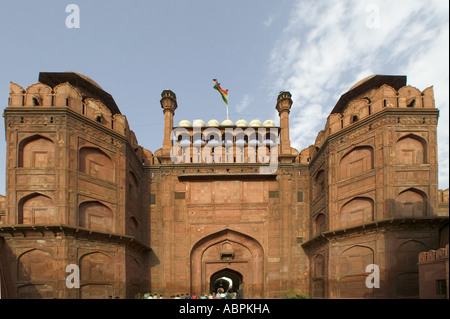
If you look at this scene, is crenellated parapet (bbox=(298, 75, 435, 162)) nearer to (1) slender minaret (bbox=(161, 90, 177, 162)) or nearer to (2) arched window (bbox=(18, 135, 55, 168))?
(1) slender minaret (bbox=(161, 90, 177, 162))

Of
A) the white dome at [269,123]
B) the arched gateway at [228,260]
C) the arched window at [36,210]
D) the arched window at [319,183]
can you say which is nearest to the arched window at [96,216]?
the arched window at [36,210]

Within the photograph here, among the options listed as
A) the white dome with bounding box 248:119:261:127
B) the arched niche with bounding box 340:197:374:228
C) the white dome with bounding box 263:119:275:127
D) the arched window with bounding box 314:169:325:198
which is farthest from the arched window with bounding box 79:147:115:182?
the arched niche with bounding box 340:197:374:228

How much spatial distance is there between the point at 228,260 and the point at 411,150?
1335cm

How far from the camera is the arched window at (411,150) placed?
18188 mm

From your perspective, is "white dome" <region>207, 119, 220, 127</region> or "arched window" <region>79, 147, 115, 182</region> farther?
"white dome" <region>207, 119, 220, 127</region>

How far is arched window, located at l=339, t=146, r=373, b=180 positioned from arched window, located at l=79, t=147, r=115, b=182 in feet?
43.2

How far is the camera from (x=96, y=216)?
19.1m

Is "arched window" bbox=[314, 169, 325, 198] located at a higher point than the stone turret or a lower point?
lower

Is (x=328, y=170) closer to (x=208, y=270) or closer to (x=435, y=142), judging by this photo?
(x=435, y=142)

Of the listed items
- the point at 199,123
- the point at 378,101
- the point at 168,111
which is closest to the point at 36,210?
the point at 168,111

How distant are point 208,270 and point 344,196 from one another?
10.7 metres

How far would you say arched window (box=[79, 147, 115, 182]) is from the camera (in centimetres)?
1908

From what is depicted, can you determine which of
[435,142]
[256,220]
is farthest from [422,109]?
[256,220]

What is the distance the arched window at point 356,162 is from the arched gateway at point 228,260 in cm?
807
